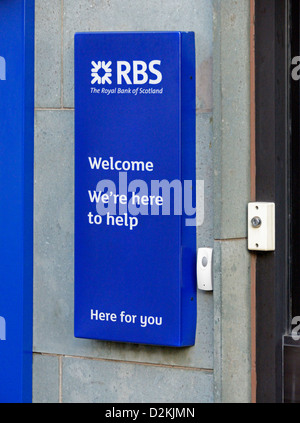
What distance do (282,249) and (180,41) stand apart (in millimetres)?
1218

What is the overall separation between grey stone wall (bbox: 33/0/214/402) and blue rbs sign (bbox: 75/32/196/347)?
91mm

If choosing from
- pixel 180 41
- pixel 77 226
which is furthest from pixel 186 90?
pixel 77 226

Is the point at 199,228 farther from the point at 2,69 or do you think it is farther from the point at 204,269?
the point at 2,69

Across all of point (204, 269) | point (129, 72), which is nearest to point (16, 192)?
point (129, 72)

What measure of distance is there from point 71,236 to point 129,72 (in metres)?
1.02

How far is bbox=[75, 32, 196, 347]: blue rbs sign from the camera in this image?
15.4 ft

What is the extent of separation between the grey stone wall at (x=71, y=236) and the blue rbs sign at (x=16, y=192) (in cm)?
6

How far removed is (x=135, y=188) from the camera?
4812 millimetres

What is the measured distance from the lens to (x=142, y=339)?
15.7ft

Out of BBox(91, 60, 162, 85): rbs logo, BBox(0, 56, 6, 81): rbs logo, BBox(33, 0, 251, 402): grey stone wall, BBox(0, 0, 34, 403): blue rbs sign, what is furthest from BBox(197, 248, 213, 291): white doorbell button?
BBox(0, 56, 6, 81): rbs logo

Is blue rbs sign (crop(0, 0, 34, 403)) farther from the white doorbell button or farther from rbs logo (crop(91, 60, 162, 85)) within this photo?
the white doorbell button

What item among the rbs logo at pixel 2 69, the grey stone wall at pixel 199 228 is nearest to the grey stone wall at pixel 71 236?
the grey stone wall at pixel 199 228
